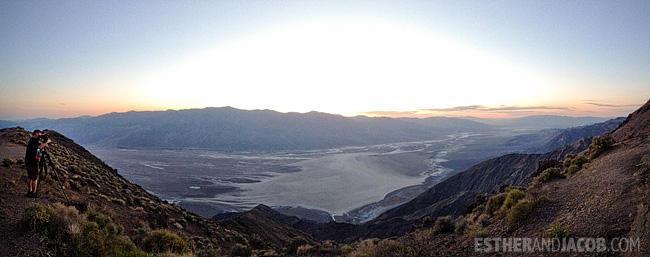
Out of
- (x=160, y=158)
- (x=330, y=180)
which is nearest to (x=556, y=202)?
(x=330, y=180)

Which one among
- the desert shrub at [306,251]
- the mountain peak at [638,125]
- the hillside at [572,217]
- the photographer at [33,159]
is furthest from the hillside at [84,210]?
the mountain peak at [638,125]

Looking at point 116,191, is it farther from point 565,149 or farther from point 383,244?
point 565,149

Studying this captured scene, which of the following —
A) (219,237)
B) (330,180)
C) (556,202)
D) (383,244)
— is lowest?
(330,180)

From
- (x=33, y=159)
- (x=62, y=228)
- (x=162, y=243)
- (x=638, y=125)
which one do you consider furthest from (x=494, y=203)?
(x=33, y=159)

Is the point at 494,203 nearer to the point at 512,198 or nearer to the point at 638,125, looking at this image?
the point at 512,198

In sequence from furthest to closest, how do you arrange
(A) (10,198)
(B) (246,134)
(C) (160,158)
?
1. (B) (246,134)
2. (C) (160,158)
3. (A) (10,198)

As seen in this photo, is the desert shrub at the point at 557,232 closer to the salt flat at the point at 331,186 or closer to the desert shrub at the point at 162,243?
the desert shrub at the point at 162,243
